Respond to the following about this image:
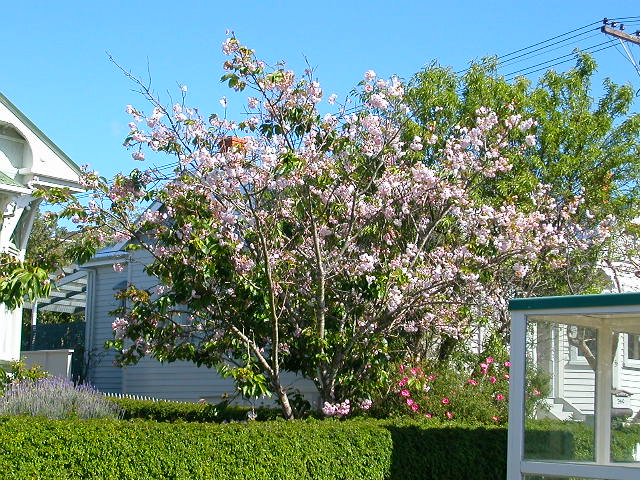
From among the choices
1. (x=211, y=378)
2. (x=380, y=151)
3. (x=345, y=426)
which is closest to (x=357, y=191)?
(x=380, y=151)

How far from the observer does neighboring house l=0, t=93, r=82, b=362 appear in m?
14.2

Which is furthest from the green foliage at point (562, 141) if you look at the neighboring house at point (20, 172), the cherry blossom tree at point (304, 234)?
the neighboring house at point (20, 172)

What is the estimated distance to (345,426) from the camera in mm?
9883

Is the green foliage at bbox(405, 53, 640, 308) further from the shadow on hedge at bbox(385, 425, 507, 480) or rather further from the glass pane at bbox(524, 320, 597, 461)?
the glass pane at bbox(524, 320, 597, 461)

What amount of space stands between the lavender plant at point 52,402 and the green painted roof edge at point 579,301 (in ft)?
18.4

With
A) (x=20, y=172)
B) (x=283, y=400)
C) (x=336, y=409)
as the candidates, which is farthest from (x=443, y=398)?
(x=20, y=172)

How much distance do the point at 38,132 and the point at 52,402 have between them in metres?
5.11

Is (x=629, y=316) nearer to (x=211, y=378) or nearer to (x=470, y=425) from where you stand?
(x=470, y=425)

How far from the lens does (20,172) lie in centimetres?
1486

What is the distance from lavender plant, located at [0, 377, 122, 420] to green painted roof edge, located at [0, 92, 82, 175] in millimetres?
3824

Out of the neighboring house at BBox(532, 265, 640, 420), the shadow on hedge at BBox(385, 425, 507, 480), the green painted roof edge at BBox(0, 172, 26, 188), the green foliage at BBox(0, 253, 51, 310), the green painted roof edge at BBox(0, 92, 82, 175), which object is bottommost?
the shadow on hedge at BBox(385, 425, 507, 480)

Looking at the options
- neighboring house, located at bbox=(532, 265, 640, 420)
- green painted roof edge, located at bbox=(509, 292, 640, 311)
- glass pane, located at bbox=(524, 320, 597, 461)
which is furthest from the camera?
neighboring house, located at bbox=(532, 265, 640, 420)

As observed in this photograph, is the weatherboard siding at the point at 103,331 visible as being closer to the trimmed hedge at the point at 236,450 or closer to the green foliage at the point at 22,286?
the trimmed hedge at the point at 236,450

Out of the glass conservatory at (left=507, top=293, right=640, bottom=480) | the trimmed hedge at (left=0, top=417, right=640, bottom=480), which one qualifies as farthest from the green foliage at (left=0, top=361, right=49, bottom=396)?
the glass conservatory at (left=507, top=293, right=640, bottom=480)
